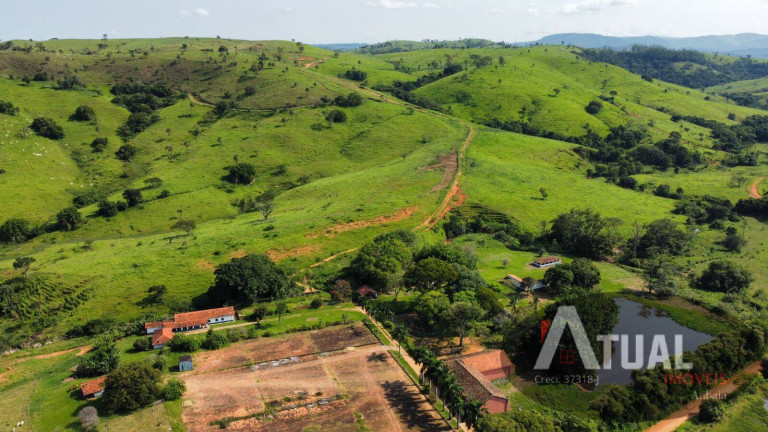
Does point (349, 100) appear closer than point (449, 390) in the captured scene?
No

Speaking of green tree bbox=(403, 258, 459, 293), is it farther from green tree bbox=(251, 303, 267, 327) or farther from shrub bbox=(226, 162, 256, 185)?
shrub bbox=(226, 162, 256, 185)

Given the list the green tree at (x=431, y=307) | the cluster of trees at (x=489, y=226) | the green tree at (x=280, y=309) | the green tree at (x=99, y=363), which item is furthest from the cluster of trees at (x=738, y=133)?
the green tree at (x=99, y=363)

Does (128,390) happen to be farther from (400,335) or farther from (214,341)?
(400,335)

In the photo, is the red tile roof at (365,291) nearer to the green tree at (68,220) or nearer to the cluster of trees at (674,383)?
the cluster of trees at (674,383)

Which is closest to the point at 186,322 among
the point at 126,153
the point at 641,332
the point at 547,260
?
the point at 547,260

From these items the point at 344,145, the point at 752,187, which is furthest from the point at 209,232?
the point at 752,187

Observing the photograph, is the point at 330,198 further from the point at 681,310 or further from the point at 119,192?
the point at 681,310

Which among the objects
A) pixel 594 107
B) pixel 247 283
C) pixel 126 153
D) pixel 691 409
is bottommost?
pixel 691 409
